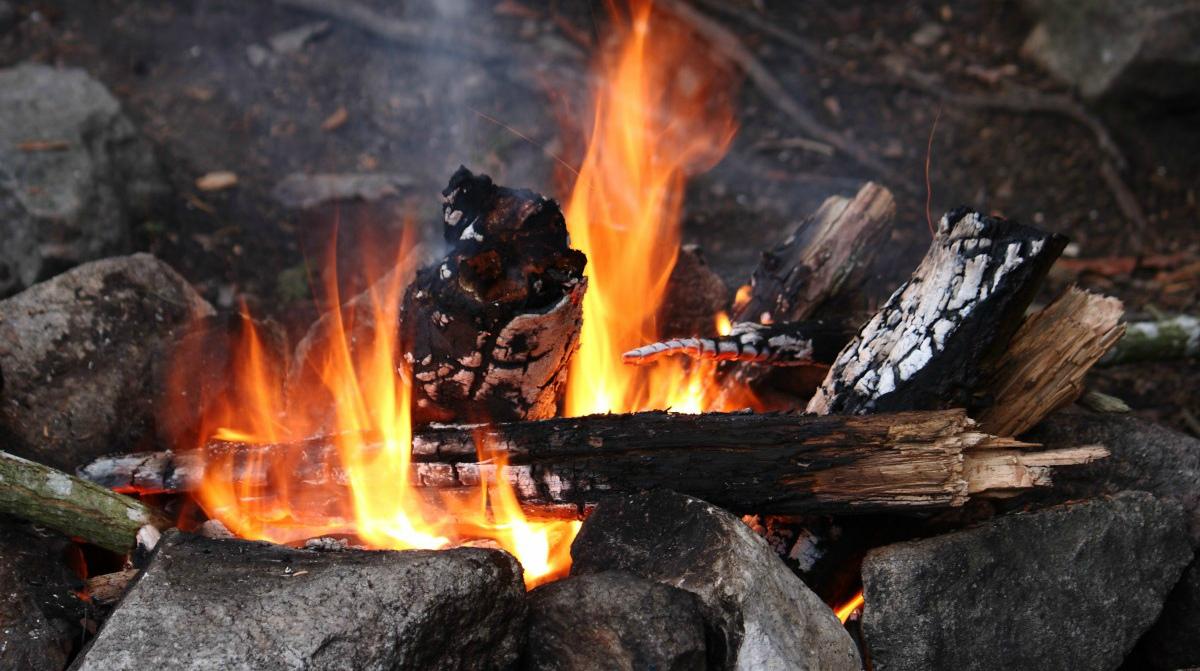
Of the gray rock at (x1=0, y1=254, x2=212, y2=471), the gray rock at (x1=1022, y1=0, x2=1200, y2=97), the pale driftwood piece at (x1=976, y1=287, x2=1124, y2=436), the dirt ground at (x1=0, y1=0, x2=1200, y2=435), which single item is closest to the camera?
the pale driftwood piece at (x1=976, y1=287, x2=1124, y2=436)

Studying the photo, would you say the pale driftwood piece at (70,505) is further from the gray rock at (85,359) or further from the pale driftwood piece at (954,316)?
the pale driftwood piece at (954,316)

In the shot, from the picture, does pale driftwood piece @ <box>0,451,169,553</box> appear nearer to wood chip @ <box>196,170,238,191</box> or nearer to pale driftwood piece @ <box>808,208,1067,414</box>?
pale driftwood piece @ <box>808,208,1067,414</box>

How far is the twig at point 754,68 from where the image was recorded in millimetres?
6629

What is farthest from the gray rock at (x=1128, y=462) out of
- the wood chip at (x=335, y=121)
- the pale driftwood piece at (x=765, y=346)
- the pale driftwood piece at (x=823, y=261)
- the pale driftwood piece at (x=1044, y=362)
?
the wood chip at (x=335, y=121)

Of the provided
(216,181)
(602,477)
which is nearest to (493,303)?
(602,477)

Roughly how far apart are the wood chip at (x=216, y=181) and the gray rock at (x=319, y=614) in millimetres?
3684

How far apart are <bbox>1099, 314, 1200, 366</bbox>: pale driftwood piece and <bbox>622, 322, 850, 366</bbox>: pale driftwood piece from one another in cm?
164

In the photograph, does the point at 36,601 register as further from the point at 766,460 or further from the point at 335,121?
the point at 335,121

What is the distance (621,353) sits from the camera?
361 centimetres

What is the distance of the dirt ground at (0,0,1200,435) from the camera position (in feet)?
18.4

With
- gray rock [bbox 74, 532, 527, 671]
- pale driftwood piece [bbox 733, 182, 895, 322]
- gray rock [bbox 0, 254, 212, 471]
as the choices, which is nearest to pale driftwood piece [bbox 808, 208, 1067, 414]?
pale driftwood piece [bbox 733, 182, 895, 322]

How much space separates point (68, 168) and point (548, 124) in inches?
111

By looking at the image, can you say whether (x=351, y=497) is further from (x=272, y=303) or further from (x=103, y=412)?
(x=272, y=303)

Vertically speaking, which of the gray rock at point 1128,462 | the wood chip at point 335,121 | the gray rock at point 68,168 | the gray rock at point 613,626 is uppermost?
the wood chip at point 335,121
